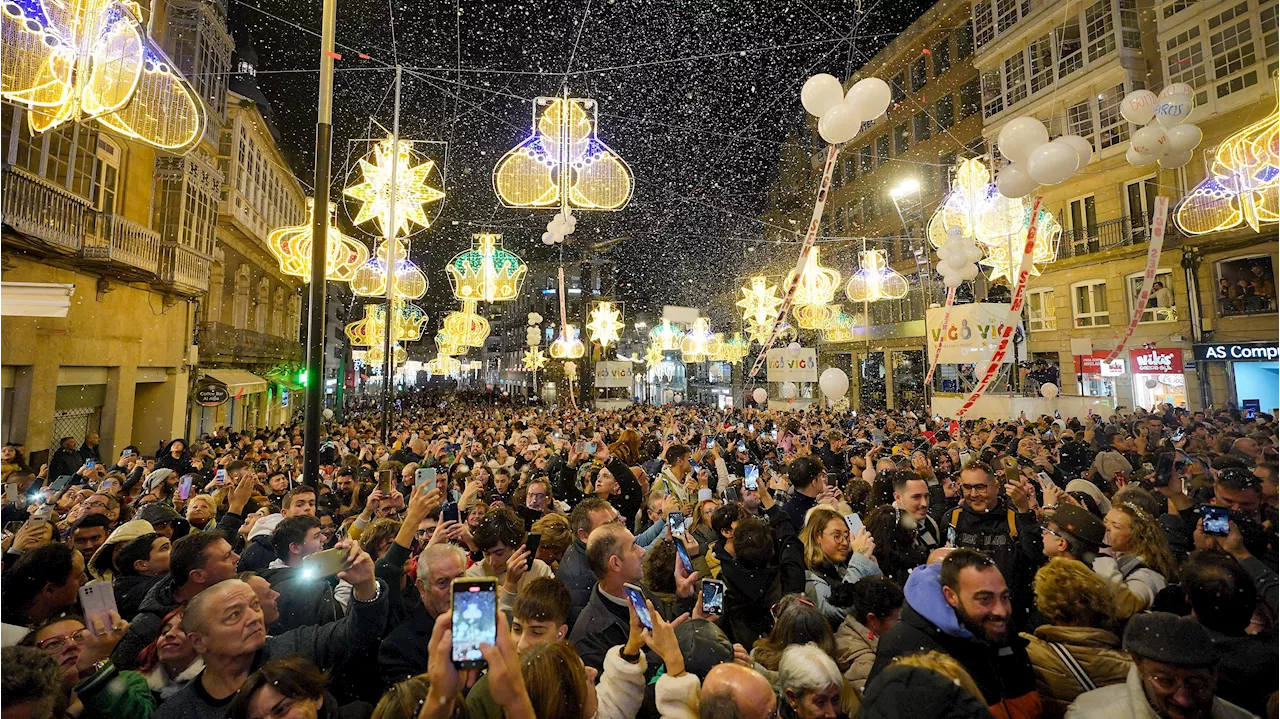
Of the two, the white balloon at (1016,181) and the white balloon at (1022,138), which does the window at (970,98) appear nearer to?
the white balloon at (1022,138)

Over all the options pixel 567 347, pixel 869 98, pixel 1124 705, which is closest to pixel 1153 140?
pixel 869 98

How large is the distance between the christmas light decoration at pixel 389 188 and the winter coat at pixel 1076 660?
1132cm

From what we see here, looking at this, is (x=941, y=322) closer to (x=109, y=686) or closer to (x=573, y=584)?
(x=573, y=584)

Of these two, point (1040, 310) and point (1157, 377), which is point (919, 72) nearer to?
point (1040, 310)

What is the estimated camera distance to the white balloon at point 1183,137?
30.2ft

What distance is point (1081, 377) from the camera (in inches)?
844

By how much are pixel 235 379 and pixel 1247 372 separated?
33.7m

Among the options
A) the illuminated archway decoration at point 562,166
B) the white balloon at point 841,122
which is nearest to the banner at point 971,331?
the white balloon at point 841,122

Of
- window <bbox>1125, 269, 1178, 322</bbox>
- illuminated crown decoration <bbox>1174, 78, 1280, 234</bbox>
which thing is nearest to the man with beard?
illuminated crown decoration <bbox>1174, 78, 1280, 234</bbox>

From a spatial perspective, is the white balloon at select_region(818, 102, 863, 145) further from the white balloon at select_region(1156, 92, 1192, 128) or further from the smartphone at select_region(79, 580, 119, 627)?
the smartphone at select_region(79, 580, 119, 627)

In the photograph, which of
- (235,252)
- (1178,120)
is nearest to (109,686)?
(1178,120)

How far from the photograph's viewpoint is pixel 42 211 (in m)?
10.2

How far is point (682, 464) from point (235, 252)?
2377 cm

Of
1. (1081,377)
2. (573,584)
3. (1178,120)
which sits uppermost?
(1178,120)
